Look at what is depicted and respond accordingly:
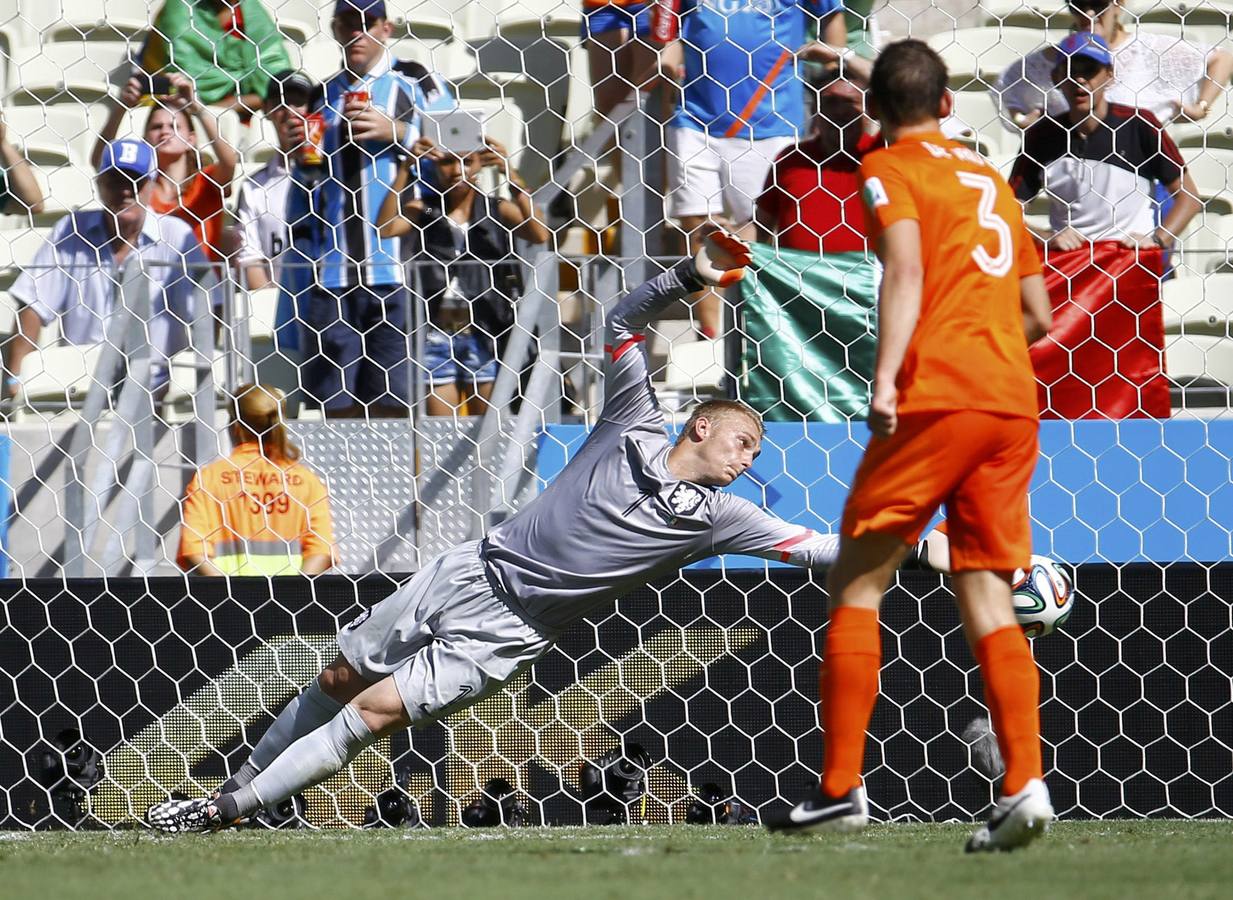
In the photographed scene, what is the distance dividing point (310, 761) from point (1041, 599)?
1.65 m

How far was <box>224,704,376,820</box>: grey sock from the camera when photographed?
11.6 feet

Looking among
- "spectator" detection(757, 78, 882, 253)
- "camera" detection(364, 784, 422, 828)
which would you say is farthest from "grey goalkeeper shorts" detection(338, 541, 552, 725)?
"spectator" detection(757, 78, 882, 253)

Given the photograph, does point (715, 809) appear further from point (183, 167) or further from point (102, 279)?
point (183, 167)

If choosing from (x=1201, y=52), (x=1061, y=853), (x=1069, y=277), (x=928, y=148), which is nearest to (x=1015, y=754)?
(x=1061, y=853)

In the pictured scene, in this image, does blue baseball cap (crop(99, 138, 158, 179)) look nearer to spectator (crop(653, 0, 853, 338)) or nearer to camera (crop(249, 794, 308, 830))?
spectator (crop(653, 0, 853, 338))

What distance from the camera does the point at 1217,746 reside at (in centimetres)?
427

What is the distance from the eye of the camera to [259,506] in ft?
15.8

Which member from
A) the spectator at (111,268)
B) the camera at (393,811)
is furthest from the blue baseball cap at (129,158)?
→ the camera at (393,811)

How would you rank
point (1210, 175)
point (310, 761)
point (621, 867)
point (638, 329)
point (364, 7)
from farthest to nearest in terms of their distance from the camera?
1. point (1210, 175)
2. point (364, 7)
3. point (638, 329)
4. point (310, 761)
5. point (621, 867)

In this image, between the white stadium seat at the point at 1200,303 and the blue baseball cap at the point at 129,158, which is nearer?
the white stadium seat at the point at 1200,303

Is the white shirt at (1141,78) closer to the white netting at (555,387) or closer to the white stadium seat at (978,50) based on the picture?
the white netting at (555,387)

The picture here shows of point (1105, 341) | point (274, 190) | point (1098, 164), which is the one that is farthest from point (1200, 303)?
point (274, 190)

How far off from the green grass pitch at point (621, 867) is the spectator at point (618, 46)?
109 inches

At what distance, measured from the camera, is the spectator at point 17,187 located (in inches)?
211
